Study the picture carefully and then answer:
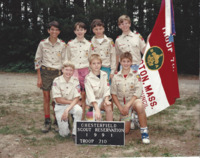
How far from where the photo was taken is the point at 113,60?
4328mm

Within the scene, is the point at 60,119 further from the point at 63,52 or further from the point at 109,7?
the point at 109,7

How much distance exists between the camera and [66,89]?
3.85 meters

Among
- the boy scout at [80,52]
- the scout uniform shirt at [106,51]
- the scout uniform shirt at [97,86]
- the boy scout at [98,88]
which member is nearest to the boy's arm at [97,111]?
the boy scout at [98,88]

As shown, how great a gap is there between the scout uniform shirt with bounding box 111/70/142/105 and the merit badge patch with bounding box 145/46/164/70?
59cm

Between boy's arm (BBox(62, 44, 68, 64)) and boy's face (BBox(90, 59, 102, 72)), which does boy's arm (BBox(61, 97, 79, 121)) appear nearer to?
boy's face (BBox(90, 59, 102, 72))

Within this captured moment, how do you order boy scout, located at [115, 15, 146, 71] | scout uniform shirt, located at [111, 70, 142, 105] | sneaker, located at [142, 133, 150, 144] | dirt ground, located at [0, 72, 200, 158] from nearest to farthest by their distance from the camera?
dirt ground, located at [0, 72, 200, 158]
sneaker, located at [142, 133, 150, 144]
scout uniform shirt, located at [111, 70, 142, 105]
boy scout, located at [115, 15, 146, 71]

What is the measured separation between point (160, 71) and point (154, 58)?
27cm

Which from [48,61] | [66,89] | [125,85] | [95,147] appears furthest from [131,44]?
[95,147]

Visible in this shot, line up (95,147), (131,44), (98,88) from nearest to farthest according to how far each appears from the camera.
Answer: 1. (95,147)
2. (98,88)
3. (131,44)

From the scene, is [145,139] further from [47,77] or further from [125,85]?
[47,77]

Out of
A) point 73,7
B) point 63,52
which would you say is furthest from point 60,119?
point 73,7

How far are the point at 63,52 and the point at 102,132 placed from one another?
1.80m

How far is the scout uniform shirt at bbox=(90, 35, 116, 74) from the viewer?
14.1 feet

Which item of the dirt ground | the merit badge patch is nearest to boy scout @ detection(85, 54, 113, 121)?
the dirt ground
